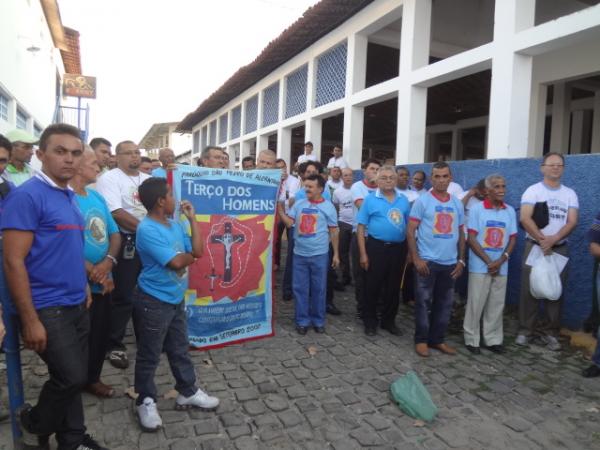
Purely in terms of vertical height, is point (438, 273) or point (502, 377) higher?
point (438, 273)

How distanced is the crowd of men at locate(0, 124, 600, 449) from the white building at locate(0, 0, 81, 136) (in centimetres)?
553

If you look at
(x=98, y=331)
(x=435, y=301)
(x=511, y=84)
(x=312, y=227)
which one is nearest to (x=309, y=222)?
(x=312, y=227)

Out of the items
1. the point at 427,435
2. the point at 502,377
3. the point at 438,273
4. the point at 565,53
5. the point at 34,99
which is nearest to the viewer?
the point at 427,435

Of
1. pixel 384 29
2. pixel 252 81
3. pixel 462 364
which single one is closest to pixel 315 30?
pixel 384 29

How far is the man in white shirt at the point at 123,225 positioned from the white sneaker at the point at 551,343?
411cm

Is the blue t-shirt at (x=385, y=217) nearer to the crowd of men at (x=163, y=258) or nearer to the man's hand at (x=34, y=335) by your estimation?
the crowd of men at (x=163, y=258)

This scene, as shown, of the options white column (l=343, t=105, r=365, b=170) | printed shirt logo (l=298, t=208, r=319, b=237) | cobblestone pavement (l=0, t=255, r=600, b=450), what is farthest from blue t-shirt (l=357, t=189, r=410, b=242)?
white column (l=343, t=105, r=365, b=170)

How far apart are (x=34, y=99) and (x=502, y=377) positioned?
14032 mm

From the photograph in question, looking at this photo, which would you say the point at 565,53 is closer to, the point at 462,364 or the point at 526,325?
the point at 526,325

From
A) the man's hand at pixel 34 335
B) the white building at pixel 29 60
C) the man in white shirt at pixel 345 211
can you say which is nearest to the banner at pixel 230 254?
the man's hand at pixel 34 335

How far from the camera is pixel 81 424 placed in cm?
240

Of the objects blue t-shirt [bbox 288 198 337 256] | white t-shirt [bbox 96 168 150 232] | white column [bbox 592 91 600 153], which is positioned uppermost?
white column [bbox 592 91 600 153]

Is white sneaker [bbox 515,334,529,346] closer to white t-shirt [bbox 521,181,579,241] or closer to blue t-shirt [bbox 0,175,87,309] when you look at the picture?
white t-shirt [bbox 521,181,579,241]

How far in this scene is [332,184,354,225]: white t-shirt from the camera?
6.37m
